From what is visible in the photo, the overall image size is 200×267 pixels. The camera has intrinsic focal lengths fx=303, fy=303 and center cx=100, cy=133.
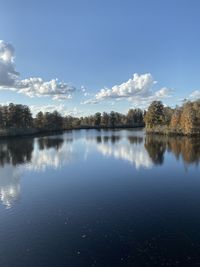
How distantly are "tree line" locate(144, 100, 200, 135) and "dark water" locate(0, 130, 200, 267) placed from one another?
5606 cm

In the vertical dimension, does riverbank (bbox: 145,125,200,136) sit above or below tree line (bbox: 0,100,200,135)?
below

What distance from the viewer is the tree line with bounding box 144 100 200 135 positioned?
92.4m

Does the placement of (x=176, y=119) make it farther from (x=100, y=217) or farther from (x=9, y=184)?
(x=100, y=217)

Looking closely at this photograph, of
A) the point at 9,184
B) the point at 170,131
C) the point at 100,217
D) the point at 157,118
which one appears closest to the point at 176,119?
the point at 170,131

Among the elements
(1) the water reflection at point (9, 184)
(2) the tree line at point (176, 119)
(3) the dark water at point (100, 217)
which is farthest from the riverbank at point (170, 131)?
(1) the water reflection at point (9, 184)

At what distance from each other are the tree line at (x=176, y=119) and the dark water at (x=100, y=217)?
5606cm

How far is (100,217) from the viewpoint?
66.9ft

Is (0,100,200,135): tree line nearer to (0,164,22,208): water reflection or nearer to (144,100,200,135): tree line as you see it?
(144,100,200,135): tree line

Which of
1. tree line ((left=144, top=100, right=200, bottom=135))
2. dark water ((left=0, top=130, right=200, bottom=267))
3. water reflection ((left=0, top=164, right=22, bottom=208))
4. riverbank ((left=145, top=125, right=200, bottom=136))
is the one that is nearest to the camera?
dark water ((left=0, top=130, right=200, bottom=267))

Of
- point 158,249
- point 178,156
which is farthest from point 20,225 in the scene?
point 178,156

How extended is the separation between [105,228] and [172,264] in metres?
5.38

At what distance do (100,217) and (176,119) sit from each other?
8895 centimetres

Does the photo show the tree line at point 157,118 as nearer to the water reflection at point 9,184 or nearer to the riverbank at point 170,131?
the riverbank at point 170,131

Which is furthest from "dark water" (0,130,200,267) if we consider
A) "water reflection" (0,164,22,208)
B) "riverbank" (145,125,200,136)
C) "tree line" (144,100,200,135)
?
"riverbank" (145,125,200,136)
